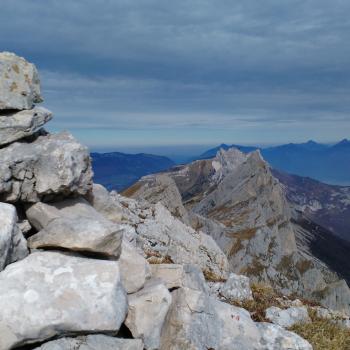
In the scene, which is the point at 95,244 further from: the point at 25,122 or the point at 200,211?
the point at 200,211

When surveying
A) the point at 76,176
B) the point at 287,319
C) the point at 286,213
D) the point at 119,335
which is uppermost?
the point at 76,176

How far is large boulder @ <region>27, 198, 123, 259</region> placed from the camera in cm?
1227

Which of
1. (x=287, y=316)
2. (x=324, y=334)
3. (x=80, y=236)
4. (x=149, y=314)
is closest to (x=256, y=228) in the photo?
(x=287, y=316)

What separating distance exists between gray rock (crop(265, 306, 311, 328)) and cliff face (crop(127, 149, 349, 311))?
45.1 meters

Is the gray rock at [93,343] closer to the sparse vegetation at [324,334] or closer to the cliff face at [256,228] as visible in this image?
the sparse vegetation at [324,334]

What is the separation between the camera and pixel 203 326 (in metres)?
13.5

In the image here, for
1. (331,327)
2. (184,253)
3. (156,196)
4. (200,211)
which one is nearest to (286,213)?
(200,211)

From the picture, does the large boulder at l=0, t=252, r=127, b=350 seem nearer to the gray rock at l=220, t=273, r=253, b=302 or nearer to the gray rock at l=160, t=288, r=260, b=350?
the gray rock at l=160, t=288, r=260, b=350

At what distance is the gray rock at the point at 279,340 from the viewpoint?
572 inches

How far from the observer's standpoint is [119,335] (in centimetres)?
1250

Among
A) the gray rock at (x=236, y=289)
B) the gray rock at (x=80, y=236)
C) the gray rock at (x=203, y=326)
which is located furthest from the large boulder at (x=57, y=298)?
the gray rock at (x=236, y=289)

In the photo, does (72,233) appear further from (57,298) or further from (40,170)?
(40,170)

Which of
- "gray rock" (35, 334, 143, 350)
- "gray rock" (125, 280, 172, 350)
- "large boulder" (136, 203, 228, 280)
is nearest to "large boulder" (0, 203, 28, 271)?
"gray rock" (35, 334, 143, 350)

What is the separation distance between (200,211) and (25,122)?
135748 mm
